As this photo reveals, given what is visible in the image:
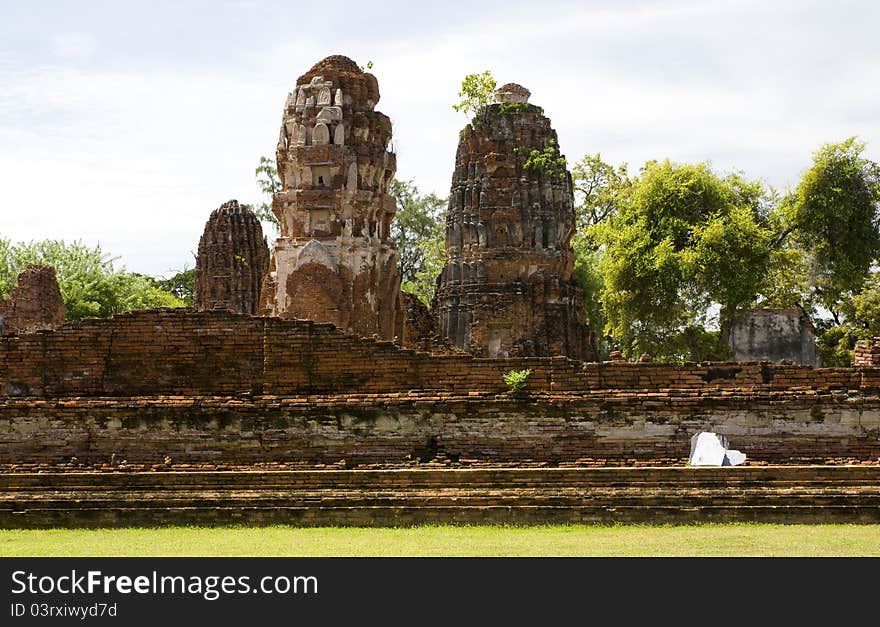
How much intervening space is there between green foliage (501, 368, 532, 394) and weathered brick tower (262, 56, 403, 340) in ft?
19.7

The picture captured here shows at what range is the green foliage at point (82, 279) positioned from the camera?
33.7 metres

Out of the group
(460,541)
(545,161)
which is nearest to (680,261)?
(545,161)

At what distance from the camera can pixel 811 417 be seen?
11.7 m

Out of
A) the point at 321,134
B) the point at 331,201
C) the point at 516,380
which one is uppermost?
the point at 321,134

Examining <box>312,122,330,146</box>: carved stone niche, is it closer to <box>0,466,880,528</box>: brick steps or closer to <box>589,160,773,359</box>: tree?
<box>0,466,880,528</box>: brick steps

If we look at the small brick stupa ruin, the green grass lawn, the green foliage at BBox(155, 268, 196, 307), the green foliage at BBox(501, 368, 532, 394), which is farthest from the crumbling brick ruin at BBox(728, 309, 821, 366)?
the green foliage at BBox(155, 268, 196, 307)

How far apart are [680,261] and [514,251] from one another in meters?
4.22

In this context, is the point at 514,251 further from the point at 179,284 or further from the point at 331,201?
the point at 179,284

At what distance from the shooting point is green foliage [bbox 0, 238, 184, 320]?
110 ft

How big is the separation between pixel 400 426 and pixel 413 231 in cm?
3666

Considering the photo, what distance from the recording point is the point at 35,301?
2605 centimetres

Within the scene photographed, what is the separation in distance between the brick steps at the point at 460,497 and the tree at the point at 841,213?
19414mm

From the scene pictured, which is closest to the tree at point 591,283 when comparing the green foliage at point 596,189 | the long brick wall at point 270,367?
the green foliage at point 596,189

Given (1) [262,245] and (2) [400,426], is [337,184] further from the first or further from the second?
(1) [262,245]
